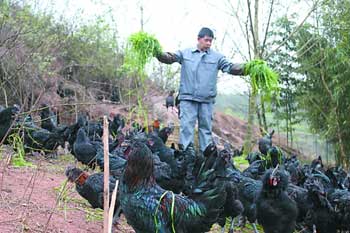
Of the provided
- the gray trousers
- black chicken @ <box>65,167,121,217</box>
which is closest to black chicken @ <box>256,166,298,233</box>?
black chicken @ <box>65,167,121,217</box>

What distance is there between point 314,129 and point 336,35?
334 cm

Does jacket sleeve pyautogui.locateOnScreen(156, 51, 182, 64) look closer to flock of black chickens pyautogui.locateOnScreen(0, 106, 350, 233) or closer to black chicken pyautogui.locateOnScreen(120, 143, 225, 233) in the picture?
flock of black chickens pyautogui.locateOnScreen(0, 106, 350, 233)

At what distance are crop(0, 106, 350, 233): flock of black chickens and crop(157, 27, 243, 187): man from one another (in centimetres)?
74

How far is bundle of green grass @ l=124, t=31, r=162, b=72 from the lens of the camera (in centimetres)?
874

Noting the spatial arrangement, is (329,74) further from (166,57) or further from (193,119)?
(166,57)

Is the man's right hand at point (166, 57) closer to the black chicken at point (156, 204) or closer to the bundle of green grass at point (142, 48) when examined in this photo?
the bundle of green grass at point (142, 48)

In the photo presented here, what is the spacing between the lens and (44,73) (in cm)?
1426

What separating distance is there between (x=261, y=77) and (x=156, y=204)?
156 inches

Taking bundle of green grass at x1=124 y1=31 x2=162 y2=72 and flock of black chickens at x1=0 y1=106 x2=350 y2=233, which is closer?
flock of black chickens at x1=0 y1=106 x2=350 y2=233

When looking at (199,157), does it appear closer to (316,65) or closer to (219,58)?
(219,58)

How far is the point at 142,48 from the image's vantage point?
8781mm

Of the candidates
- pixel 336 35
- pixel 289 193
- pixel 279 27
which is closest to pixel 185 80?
pixel 289 193

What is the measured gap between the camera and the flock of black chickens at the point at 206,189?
5.13 meters

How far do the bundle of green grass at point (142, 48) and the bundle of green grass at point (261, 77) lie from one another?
1.50m
